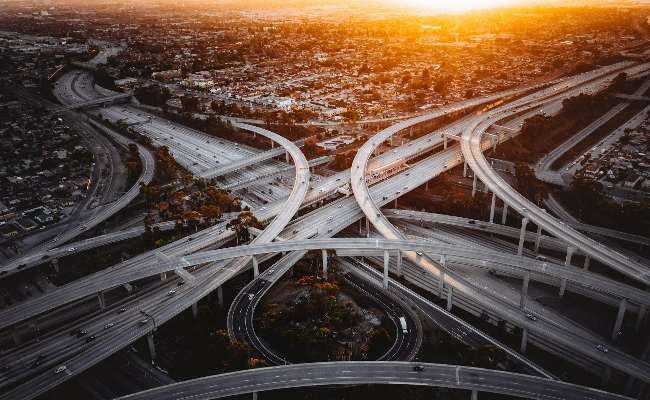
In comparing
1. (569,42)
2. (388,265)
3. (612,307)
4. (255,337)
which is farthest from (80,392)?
(569,42)

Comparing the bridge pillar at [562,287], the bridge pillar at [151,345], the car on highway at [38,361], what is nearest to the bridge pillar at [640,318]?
the bridge pillar at [562,287]

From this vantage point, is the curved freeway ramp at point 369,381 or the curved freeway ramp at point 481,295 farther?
the curved freeway ramp at point 481,295

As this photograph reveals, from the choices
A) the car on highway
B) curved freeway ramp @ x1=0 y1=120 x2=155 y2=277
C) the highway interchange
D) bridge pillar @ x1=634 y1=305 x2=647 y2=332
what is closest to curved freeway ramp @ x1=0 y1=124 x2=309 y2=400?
the highway interchange

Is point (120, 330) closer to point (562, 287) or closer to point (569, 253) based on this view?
point (562, 287)

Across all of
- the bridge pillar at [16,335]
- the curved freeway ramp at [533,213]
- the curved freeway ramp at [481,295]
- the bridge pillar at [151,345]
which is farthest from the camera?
the curved freeway ramp at [533,213]

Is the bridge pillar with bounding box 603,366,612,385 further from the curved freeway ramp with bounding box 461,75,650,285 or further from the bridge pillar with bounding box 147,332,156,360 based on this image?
the bridge pillar with bounding box 147,332,156,360

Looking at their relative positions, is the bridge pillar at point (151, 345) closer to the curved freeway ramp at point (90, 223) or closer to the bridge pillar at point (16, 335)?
the bridge pillar at point (16, 335)

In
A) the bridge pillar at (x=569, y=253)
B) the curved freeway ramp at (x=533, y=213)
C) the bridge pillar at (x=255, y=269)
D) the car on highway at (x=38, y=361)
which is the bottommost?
the car on highway at (x=38, y=361)

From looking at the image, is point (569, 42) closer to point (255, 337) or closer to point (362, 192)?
point (362, 192)

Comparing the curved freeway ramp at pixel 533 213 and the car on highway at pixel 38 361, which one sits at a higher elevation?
the curved freeway ramp at pixel 533 213

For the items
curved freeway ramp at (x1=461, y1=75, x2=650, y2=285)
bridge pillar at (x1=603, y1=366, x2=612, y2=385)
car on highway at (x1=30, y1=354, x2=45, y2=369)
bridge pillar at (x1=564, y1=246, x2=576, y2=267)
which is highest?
curved freeway ramp at (x1=461, y1=75, x2=650, y2=285)
